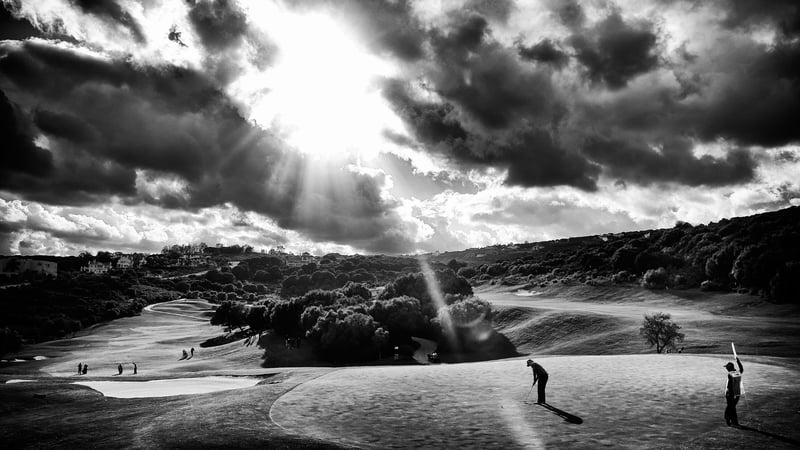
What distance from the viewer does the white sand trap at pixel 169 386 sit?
31453 millimetres

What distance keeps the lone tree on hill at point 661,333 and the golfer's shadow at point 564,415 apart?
30173 mm

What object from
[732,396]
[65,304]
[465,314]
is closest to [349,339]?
[465,314]

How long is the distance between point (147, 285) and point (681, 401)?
187371 millimetres

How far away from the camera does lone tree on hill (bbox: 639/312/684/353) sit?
148 ft

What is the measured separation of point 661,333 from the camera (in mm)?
45312

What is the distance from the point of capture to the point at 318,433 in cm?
1767

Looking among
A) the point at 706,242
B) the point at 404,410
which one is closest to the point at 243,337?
the point at 404,410

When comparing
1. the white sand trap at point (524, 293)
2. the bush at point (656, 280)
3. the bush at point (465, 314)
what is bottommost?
the bush at point (465, 314)

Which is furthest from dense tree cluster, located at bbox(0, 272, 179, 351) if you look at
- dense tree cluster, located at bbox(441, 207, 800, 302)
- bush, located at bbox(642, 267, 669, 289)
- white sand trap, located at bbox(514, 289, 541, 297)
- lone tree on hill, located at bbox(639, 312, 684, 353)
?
bush, located at bbox(642, 267, 669, 289)

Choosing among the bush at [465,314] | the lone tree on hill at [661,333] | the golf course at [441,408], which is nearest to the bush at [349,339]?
the bush at [465,314]

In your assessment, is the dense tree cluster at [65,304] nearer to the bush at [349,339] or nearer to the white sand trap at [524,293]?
the bush at [349,339]

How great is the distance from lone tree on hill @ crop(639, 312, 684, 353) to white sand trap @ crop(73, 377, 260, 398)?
38509 millimetres

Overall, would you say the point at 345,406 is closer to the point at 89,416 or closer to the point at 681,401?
the point at 89,416

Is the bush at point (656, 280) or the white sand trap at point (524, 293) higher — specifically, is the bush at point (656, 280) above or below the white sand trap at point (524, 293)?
above
